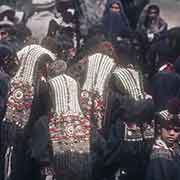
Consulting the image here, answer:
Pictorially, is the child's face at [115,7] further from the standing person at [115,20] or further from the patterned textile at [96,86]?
the patterned textile at [96,86]

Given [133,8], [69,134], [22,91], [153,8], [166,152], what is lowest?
[166,152]

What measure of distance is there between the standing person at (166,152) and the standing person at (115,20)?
3.58 m

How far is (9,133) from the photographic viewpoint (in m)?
7.40

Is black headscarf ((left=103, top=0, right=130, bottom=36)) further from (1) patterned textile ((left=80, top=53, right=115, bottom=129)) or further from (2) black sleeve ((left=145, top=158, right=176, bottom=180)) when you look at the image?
(2) black sleeve ((left=145, top=158, right=176, bottom=180))

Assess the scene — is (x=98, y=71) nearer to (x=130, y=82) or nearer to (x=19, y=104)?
(x=130, y=82)

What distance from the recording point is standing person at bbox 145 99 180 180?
6.61m

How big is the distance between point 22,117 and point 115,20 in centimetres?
460

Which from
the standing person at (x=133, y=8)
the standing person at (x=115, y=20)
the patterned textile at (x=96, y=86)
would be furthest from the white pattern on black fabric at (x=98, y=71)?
the standing person at (x=133, y=8)

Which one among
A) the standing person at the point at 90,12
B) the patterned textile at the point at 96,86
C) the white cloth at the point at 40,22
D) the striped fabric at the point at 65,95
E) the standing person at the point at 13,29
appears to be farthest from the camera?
the white cloth at the point at 40,22

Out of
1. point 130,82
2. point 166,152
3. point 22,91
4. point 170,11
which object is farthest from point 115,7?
point 166,152

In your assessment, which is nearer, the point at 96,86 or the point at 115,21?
the point at 96,86

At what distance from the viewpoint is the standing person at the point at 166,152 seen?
6.61 metres

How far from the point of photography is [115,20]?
11695 millimetres

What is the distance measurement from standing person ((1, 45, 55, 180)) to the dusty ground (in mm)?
6182
